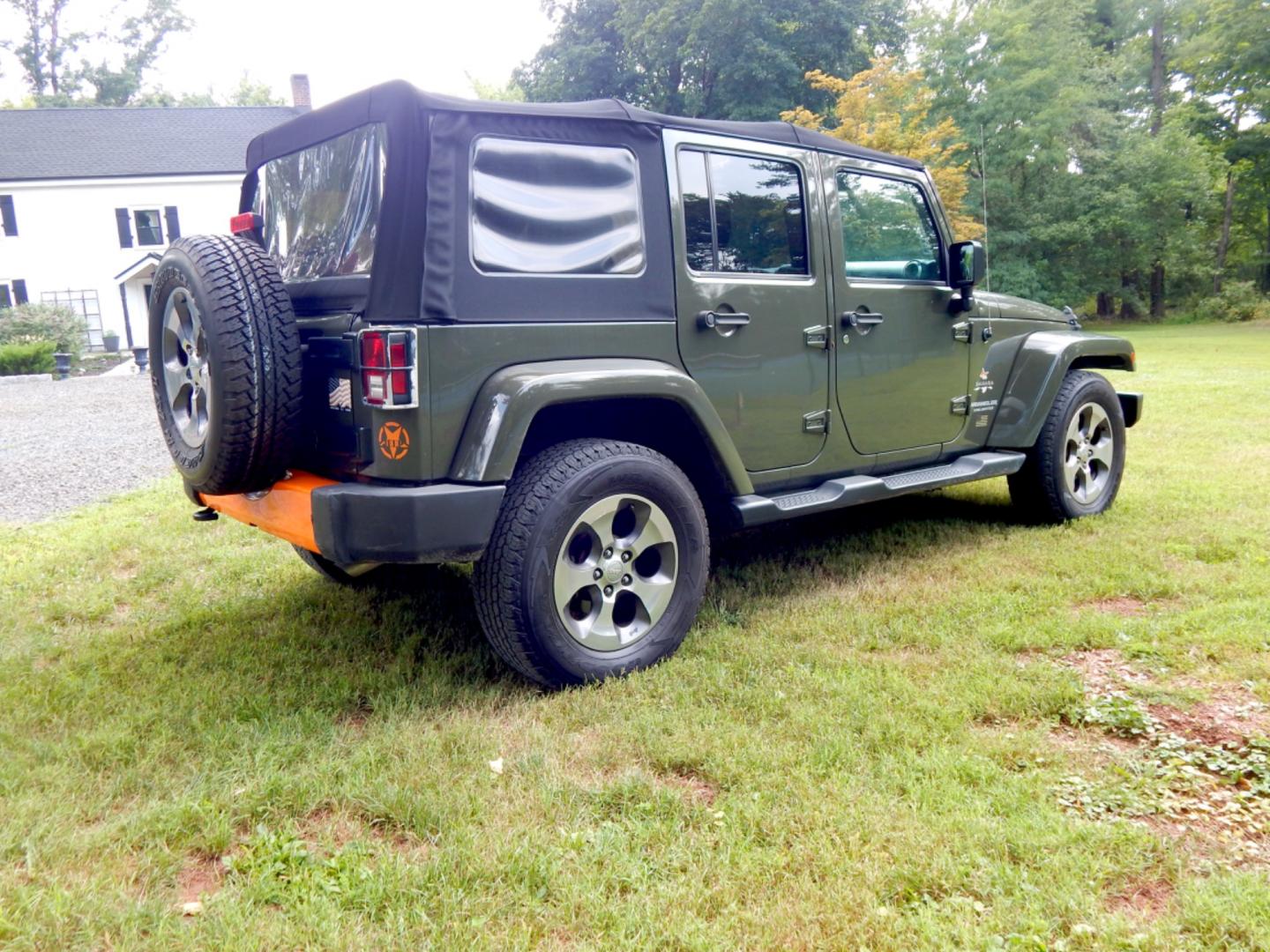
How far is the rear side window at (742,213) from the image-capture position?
3580 millimetres

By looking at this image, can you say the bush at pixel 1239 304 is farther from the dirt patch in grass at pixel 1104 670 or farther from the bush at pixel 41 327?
the bush at pixel 41 327

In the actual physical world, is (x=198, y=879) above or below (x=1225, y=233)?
below

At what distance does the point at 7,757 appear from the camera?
107 inches

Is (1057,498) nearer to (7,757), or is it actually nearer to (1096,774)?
(1096,774)

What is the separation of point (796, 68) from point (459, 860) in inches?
1109

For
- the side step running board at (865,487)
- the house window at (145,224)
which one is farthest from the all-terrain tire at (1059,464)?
the house window at (145,224)

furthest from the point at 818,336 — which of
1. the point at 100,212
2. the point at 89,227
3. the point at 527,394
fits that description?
the point at 89,227

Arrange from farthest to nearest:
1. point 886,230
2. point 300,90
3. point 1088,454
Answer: point 300,90 < point 1088,454 < point 886,230

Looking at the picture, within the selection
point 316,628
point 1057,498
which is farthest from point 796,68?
point 316,628

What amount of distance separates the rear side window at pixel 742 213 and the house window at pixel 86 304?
2966 cm

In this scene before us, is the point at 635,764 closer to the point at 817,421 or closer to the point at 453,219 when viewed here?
the point at 453,219

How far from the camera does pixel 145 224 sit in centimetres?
2909

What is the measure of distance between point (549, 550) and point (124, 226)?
31.1 metres

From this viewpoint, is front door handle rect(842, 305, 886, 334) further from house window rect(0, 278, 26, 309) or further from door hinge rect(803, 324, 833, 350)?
house window rect(0, 278, 26, 309)
